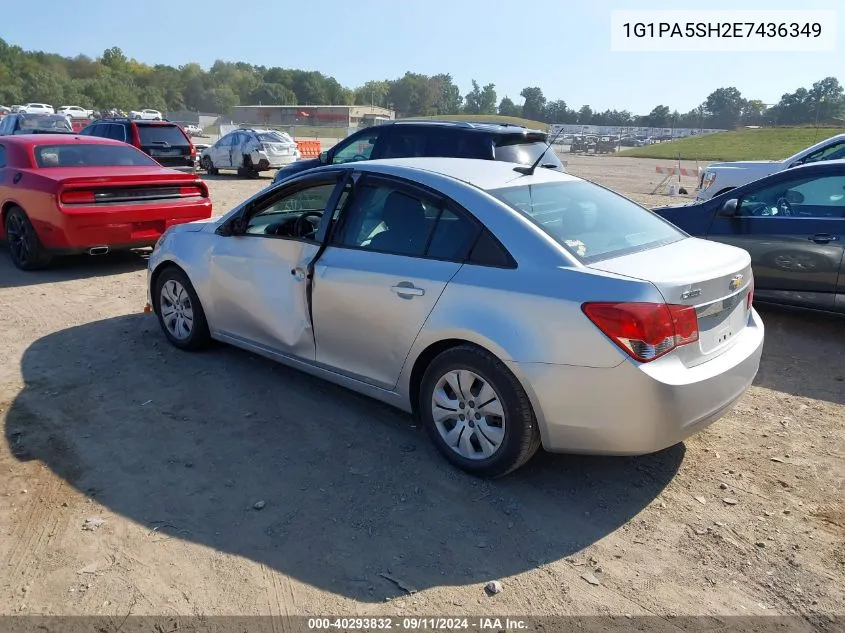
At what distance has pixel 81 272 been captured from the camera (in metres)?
8.33

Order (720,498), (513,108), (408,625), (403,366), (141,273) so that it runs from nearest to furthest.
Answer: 1. (408,625)
2. (720,498)
3. (403,366)
4. (141,273)
5. (513,108)

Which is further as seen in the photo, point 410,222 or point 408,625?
point 410,222

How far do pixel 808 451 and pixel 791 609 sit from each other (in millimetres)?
1608

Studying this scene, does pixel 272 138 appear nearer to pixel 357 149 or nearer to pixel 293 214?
pixel 357 149

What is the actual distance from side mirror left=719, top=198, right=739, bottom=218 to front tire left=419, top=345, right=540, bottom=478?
415 centimetres

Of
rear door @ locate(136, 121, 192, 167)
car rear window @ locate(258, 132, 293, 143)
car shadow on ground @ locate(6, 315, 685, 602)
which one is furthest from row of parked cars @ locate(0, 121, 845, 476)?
car rear window @ locate(258, 132, 293, 143)

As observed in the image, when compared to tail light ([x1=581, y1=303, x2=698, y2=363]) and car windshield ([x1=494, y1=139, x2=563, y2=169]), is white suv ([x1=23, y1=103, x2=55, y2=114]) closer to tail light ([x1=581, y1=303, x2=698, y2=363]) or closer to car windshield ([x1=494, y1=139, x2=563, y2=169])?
car windshield ([x1=494, y1=139, x2=563, y2=169])

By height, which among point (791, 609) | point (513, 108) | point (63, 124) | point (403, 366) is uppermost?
point (513, 108)

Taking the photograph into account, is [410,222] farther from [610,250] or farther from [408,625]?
[408,625]

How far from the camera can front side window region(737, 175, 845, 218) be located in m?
6.14

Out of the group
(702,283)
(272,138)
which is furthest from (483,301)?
(272,138)

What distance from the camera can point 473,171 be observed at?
4176 millimetres

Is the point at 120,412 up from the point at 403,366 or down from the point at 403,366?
down

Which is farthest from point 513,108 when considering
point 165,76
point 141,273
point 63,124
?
point 141,273
